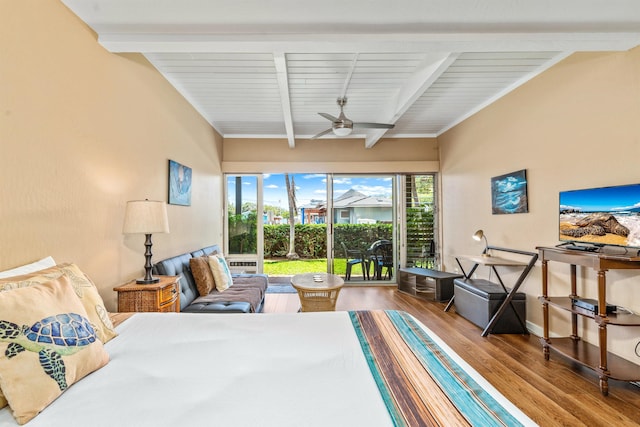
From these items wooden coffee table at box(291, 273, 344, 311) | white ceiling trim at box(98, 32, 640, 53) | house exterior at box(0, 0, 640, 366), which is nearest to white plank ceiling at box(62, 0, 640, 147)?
white ceiling trim at box(98, 32, 640, 53)

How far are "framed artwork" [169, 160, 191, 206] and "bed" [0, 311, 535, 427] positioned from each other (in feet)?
6.61

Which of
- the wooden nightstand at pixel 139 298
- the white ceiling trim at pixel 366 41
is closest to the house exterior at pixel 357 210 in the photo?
the white ceiling trim at pixel 366 41

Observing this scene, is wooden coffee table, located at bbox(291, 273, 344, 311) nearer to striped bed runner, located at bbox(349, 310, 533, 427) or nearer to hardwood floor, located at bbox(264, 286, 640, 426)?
hardwood floor, located at bbox(264, 286, 640, 426)

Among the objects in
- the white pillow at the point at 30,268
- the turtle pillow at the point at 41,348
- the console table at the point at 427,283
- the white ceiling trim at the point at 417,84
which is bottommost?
the console table at the point at 427,283

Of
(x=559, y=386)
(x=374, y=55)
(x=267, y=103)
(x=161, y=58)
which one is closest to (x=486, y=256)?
(x=559, y=386)

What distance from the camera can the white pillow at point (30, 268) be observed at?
53.4 inches

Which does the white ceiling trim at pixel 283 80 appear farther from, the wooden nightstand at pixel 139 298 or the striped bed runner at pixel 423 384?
the striped bed runner at pixel 423 384

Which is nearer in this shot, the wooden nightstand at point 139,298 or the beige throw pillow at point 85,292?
the beige throw pillow at point 85,292

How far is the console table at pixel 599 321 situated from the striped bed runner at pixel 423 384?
4.95ft

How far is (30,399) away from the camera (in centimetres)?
85

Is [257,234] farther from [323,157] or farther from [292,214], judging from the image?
A: [292,214]

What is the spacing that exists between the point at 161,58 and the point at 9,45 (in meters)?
1.39

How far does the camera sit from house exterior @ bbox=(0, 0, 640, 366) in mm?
A: 1553

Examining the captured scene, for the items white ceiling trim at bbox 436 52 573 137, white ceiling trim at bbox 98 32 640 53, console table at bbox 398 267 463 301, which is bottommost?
console table at bbox 398 267 463 301
